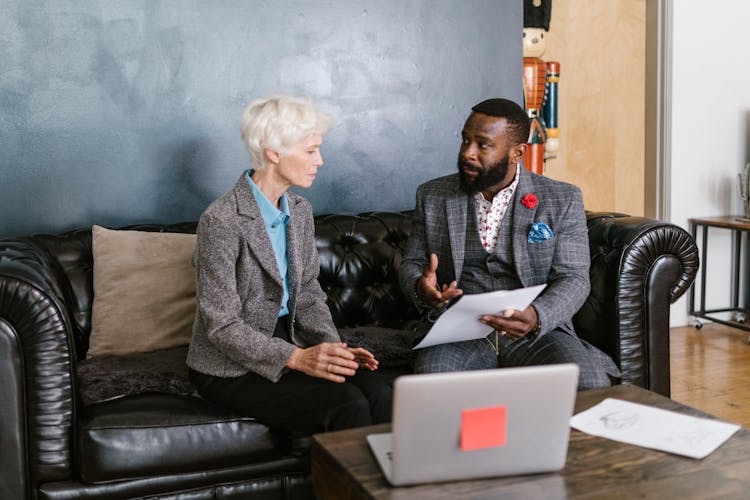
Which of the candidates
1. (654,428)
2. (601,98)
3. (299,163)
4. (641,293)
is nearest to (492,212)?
(641,293)

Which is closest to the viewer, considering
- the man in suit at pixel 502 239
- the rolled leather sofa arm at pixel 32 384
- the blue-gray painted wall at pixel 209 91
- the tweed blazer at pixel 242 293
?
the rolled leather sofa arm at pixel 32 384

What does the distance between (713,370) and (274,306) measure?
2516 millimetres

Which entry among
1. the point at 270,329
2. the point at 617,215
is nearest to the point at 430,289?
the point at 270,329

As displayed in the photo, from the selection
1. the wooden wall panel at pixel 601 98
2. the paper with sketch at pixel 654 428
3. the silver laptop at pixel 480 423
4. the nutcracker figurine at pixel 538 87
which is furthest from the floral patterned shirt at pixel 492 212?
the wooden wall panel at pixel 601 98

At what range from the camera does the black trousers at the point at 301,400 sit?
2.16 m

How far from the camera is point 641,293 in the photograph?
2672mm

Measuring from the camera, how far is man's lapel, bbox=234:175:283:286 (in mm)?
2334

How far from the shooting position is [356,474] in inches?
61.0

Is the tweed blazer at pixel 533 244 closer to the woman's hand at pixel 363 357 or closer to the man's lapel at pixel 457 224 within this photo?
the man's lapel at pixel 457 224

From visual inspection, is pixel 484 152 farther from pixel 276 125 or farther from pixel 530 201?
pixel 276 125

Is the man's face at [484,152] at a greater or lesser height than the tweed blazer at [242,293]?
greater

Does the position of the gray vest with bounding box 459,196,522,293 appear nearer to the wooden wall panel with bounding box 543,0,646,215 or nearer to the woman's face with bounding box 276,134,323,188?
the woman's face with bounding box 276,134,323,188

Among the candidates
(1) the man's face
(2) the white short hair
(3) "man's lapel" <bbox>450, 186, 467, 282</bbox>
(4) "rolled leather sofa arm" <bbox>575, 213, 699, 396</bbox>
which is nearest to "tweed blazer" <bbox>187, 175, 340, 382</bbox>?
(2) the white short hair

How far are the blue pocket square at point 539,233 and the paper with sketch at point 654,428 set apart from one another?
760mm
